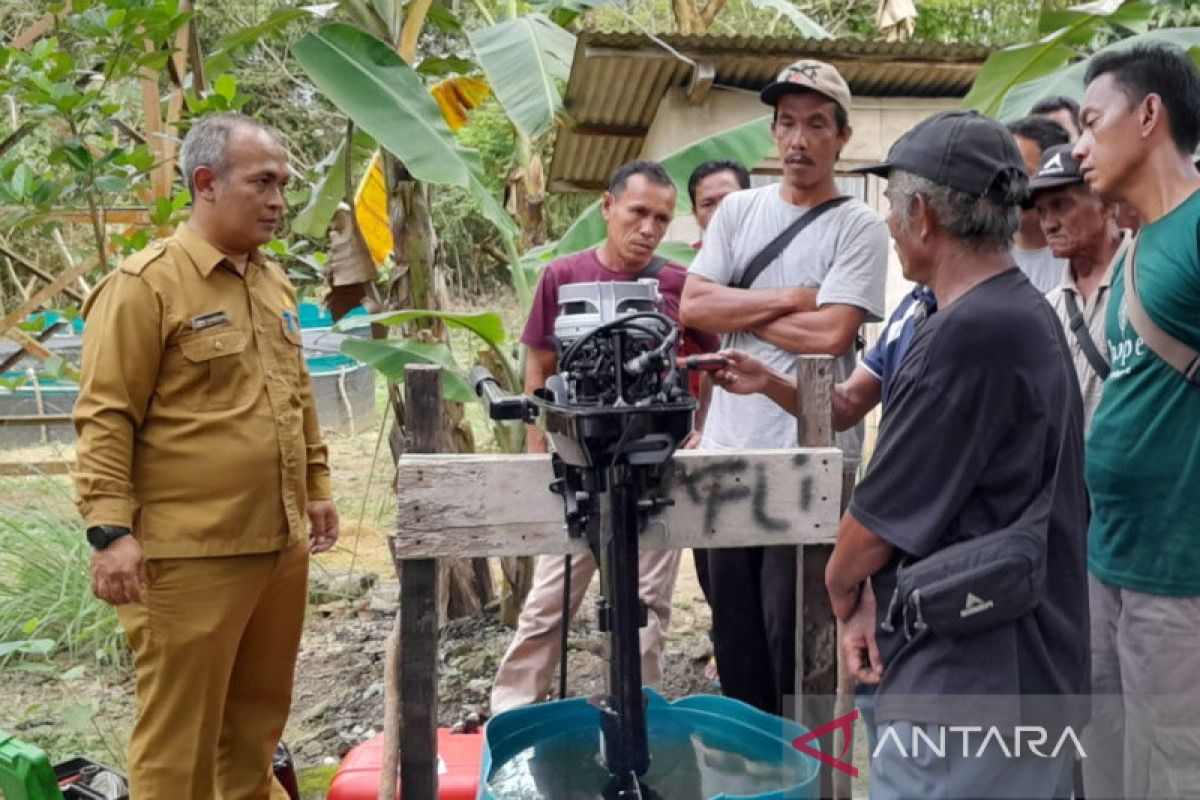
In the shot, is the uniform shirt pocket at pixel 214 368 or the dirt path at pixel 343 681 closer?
the uniform shirt pocket at pixel 214 368

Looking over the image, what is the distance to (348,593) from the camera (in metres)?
6.12

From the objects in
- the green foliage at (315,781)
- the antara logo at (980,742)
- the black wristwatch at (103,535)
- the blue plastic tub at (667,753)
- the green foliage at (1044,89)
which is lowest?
the green foliage at (315,781)

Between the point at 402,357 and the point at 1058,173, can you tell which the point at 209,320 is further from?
the point at 1058,173

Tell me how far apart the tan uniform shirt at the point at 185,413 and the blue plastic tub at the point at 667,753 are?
0.96 metres

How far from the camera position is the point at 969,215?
1.91 metres

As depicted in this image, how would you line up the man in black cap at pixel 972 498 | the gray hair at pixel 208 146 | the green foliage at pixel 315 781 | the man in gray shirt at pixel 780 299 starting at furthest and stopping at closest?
the green foliage at pixel 315 781, the man in gray shirt at pixel 780 299, the gray hair at pixel 208 146, the man in black cap at pixel 972 498

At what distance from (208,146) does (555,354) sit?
1257 mm

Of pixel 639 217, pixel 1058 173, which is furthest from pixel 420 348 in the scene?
pixel 1058 173

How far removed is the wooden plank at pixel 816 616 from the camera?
260 cm

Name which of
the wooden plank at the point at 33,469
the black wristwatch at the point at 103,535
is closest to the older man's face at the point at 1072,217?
the black wristwatch at the point at 103,535

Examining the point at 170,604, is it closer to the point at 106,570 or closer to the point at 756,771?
the point at 106,570

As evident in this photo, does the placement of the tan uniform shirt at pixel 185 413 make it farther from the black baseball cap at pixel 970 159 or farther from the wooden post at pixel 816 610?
the black baseball cap at pixel 970 159

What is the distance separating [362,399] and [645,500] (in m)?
10.9

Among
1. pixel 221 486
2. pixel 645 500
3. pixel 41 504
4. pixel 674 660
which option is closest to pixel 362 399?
pixel 41 504
